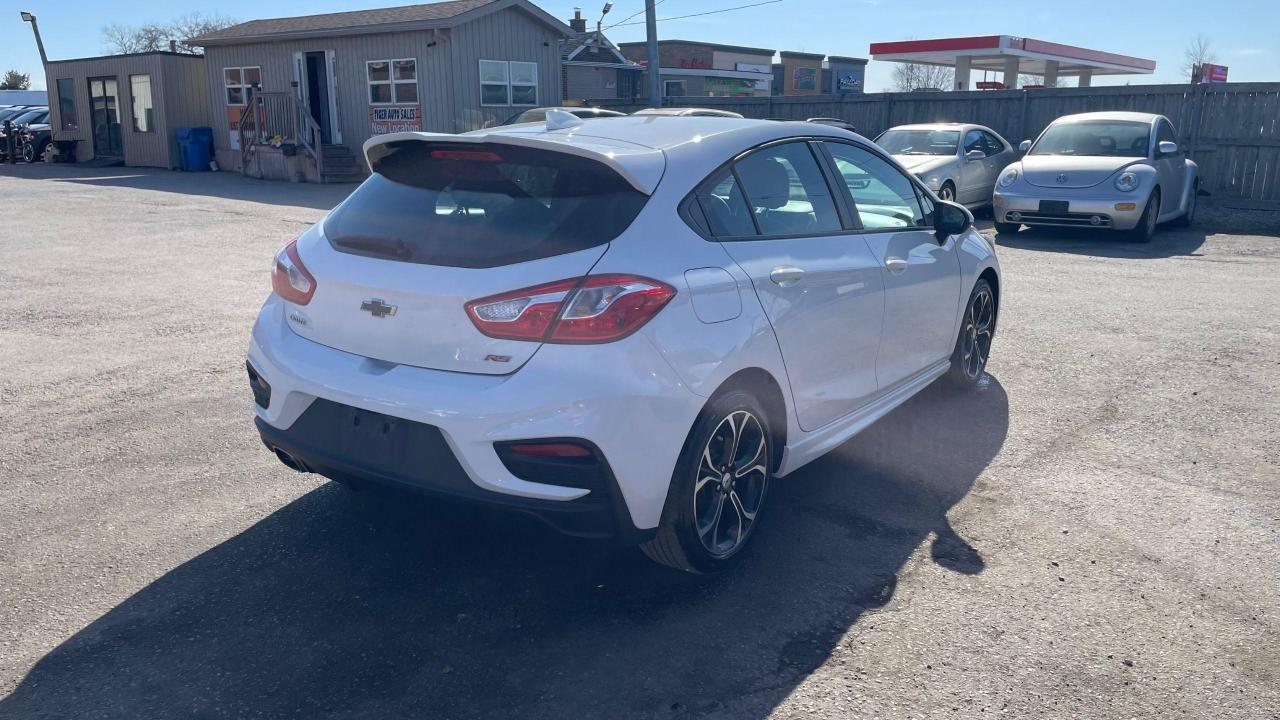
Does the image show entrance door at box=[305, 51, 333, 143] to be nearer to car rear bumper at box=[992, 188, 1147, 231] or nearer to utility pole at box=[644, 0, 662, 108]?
utility pole at box=[644, 0, 662, 108]

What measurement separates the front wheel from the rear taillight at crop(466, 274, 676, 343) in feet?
10.4

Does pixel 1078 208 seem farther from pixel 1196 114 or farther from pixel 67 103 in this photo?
pixel 67 103

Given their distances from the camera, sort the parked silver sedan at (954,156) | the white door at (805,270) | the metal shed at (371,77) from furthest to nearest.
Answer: the metal shed at (371,77) < the parked silver sedan at (954,156) < the white door at (805,270)

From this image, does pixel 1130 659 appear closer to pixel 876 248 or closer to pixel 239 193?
pixel 876 248

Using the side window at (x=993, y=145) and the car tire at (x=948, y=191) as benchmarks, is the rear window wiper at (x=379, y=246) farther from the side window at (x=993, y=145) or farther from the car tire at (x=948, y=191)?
the side window at (x=993, y=145)

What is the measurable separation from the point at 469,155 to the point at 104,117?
104 ft

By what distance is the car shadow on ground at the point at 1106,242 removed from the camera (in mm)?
12727

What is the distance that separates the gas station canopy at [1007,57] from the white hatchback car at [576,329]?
33.8 m

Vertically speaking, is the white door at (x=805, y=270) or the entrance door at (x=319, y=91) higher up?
the entrance door at (x=319, y=91)

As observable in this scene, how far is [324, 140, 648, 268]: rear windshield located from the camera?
3.39 m

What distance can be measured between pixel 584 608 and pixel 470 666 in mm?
517

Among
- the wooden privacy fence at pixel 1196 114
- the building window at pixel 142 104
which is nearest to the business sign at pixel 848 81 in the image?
the wooden privacy fence at pixel 1196 114

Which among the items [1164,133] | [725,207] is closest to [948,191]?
[1164,133]

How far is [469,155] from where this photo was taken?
3.73 meters
